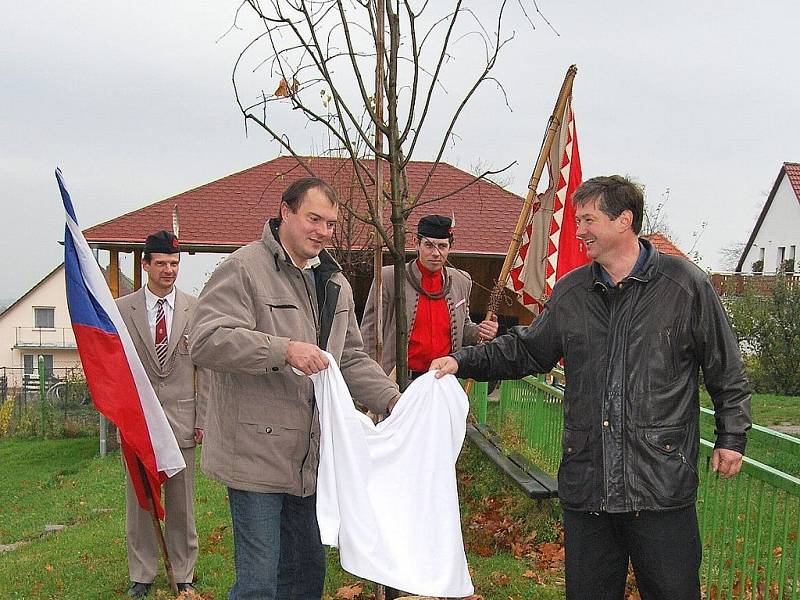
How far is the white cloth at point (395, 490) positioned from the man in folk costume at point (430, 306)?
204 cm

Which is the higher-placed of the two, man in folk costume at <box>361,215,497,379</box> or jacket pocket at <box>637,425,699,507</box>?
man in folk costume at <box>361,215,497,379</box>

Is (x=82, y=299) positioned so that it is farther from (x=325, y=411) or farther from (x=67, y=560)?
(x=67, y=560)

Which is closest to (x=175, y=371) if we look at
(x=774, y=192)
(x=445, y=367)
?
(x=445, y=367)

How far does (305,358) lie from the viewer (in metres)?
3.60

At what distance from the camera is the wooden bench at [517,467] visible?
6.05 meters

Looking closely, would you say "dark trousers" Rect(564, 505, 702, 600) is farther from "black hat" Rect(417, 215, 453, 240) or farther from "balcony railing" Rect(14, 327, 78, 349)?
"balcony railing" Rect(14, 327, 78, 349)

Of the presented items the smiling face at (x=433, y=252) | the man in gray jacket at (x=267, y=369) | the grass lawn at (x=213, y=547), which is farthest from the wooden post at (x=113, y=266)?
the man in gray jacket at (x=267, y=369)

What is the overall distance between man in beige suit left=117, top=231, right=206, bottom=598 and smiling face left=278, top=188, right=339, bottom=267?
2.13 m

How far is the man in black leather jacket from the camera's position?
3482 millimetres

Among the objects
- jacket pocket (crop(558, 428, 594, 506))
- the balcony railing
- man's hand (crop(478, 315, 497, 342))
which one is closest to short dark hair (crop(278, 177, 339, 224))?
jacket pocket (crop(558, 428, 594, 506))

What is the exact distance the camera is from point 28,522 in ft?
37.0

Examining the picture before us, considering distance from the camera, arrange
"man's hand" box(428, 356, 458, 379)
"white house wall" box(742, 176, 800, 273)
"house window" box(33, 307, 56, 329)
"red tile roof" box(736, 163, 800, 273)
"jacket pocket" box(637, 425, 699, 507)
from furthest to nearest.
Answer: "house window" box(33, 307, 56, 329), "white house wall" box(742, 176, 800, 273), "red tile roof" box(736, 163, 800, 273), "man's hand" box(428, 356, 458, 379), "jacket pocket" box(637, 425, 699, 507)

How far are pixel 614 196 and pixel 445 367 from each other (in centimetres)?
104

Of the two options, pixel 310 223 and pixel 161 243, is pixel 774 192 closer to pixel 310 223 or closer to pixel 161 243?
pixel 161 243
